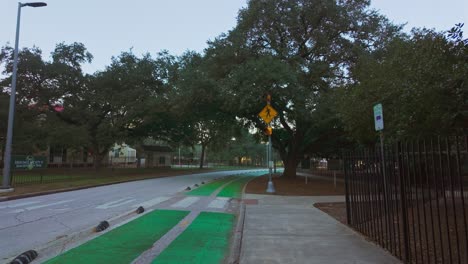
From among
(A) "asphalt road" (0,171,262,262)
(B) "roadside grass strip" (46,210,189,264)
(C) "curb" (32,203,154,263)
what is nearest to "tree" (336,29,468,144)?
(B) "roadside grass strip" (46,210,189,264)

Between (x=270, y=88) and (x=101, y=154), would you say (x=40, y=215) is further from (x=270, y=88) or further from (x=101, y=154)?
(x=101, y=154)

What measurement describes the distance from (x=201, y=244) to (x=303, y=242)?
2.03m

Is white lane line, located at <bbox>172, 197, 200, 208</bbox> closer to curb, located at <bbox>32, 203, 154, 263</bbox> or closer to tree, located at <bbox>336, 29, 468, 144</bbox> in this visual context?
curb, located at <bbox>32, 203, 154, 263</bbox>

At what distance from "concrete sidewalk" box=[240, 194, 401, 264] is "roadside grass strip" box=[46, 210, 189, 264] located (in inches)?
78.8

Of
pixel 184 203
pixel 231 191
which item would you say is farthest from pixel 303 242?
pixel 231 191

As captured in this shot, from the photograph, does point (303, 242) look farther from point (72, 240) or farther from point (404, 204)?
point (72, 240)

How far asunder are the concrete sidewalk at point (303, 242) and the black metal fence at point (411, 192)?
44 cm

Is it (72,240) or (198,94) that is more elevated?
(198,94)

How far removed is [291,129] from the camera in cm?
3192

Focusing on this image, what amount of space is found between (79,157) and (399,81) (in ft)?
181

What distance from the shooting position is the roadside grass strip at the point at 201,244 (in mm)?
6716

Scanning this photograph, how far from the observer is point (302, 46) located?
28.8 m

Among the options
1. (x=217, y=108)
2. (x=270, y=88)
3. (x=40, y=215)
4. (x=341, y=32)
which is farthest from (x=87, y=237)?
(x=341, y=32)

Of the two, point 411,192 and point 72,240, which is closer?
point 411,192
